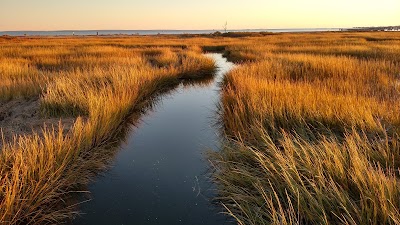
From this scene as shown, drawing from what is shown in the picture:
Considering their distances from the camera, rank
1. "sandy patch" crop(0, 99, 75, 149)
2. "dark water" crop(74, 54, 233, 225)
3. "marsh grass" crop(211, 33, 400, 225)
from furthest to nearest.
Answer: "sandy patch" crop(0, 99, 75, 149) < "dark water" crop(74, 54, 233, 225) < "marsh grass" crop(211, 33, 400, 225)

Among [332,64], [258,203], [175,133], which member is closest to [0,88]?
[175,133]

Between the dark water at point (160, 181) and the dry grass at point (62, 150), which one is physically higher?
the dry grass at point (62, 150)

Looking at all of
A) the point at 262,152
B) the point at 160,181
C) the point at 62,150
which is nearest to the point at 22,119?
the point at 62,150

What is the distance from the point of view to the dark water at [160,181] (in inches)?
149

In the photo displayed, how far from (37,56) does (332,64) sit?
16.1 m

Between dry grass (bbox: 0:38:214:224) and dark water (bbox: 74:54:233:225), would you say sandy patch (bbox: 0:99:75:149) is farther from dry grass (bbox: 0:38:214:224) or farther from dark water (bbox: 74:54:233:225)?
dark water (bbox: 74:54:233:225)

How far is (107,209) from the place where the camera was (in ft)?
12.9

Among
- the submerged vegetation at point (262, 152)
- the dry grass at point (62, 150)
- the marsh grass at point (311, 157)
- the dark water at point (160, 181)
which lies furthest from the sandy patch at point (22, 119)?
the marsh grass at point (311, 157)

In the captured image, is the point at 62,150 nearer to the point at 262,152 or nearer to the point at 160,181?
the point at 160,181

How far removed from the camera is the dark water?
12.4ft

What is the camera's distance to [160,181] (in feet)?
15.3

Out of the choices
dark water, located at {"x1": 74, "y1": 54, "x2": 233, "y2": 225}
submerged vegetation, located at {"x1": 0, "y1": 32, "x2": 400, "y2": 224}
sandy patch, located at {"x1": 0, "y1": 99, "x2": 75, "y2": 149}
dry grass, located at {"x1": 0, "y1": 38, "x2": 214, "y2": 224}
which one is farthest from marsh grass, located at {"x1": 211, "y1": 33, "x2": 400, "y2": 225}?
sandy patch, located at {"x1": 0, "y1": 99, "x2": 75, "y2": 149}

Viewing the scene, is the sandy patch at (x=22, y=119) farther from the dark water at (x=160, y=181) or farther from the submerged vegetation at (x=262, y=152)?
the dark water at (x=160, y=181)

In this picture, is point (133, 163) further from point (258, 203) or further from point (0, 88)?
point (0, 88)
